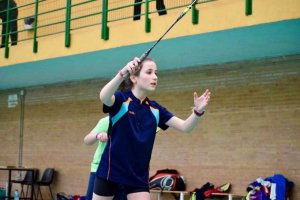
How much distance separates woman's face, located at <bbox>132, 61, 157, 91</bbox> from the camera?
→ 13.3 feet

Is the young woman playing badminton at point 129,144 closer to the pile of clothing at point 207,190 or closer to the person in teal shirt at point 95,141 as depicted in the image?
the person in teal shirt at point 95,141

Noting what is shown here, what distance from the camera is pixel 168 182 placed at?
1202 cm

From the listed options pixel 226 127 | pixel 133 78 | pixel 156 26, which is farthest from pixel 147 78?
pixel 226 127

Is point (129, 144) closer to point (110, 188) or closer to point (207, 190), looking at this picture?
point (110, 188)

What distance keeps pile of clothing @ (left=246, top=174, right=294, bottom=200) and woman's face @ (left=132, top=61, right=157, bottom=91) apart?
6747 mm

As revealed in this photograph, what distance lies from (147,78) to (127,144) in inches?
21.9

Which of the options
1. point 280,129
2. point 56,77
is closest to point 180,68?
point 280,129

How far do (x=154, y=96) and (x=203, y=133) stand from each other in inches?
77.0

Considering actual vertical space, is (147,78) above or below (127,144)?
above

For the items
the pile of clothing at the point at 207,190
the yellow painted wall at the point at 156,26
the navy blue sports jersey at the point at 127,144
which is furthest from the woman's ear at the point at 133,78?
the pile of clothing at the point at 207,190

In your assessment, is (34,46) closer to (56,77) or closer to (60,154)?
(56,77)

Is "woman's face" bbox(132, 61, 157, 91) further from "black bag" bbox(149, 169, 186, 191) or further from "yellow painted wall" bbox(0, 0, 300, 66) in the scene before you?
"black bag" bbox(149, 169, 186, 191)

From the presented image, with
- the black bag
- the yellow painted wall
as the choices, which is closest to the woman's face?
the yellow painted wall

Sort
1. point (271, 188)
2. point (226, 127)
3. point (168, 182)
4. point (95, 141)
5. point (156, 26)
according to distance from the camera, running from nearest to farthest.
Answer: point (95, 141) < point (156, 26) < point (271, 188) < point (226, 127) < point (168, 182)
